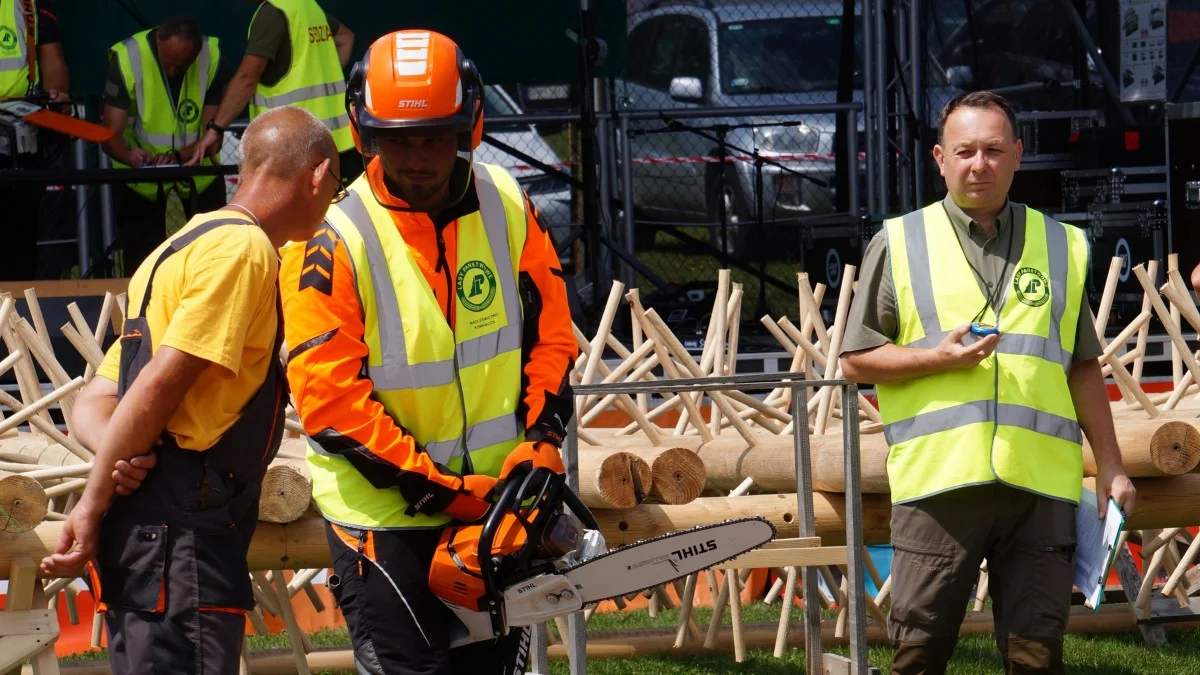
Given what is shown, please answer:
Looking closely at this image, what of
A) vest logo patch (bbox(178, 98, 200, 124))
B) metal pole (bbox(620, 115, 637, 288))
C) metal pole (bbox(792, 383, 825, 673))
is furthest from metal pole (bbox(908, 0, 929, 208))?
metal pole (bbox(792, 383, 825, 673))

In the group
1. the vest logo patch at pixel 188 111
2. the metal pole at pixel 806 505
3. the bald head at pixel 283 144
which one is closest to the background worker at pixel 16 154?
the vest logo patch at pixel 188 111

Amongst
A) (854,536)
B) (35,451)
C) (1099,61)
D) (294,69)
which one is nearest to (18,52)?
(294,69)

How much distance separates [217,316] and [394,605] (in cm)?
65

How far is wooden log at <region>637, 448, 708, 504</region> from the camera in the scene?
481 cm

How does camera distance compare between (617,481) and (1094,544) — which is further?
(617,481)

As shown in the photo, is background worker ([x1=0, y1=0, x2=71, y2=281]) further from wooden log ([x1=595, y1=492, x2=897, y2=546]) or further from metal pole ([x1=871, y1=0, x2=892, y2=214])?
wooden log ([x1=595, y1=492, x2=897, y2=546])

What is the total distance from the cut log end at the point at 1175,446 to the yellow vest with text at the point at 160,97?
6053 mm

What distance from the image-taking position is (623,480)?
4.76 metres

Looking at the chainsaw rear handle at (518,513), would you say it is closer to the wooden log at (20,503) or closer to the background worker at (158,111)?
the wooden log at (20,503)

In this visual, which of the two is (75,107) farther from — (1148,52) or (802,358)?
(1148,52)

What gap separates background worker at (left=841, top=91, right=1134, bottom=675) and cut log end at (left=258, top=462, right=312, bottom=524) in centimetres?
160

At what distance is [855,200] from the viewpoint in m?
10.4

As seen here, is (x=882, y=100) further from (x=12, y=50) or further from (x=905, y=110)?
(x=12, y=50)

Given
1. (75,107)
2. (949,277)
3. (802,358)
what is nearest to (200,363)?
(949,277)
